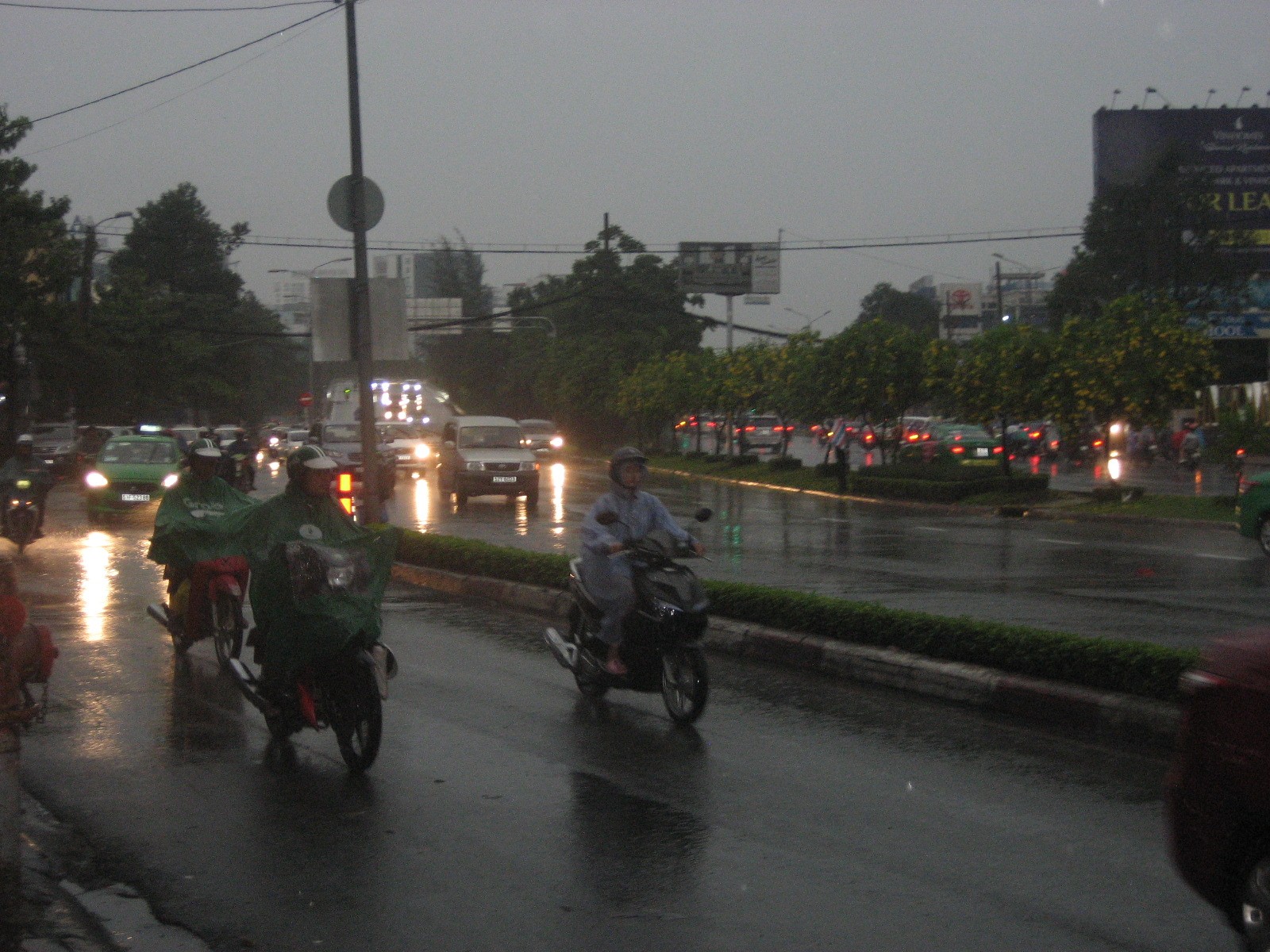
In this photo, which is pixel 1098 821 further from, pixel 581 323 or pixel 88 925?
pixel 581 323

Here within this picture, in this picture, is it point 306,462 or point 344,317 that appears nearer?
point 306,462

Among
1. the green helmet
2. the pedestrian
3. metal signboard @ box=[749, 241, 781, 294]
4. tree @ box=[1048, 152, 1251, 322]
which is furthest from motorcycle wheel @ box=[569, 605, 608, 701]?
metal signboard @ box=[749, 241, 781, 294]

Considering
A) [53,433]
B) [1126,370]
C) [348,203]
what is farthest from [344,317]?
[53,433]

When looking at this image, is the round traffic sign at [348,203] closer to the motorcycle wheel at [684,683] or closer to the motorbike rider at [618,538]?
the motorbike rider at [618,538]

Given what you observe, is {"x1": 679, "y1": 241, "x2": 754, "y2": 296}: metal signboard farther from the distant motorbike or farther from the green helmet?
the green helmet

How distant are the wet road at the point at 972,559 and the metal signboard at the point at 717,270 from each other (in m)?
40.6

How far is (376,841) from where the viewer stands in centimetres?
595

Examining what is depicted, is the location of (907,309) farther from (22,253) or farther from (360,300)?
(360,300)

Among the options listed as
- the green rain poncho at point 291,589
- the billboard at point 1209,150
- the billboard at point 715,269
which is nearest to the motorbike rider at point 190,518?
the green rain poncho at point 291,589

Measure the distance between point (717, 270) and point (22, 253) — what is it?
3888 cm

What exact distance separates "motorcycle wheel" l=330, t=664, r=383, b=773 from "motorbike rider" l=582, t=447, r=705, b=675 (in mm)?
1837

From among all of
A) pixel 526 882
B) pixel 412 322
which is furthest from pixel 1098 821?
pixel 412 322

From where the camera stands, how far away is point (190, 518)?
10.1 meters

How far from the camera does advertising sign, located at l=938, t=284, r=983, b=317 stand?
107681 millimetres
